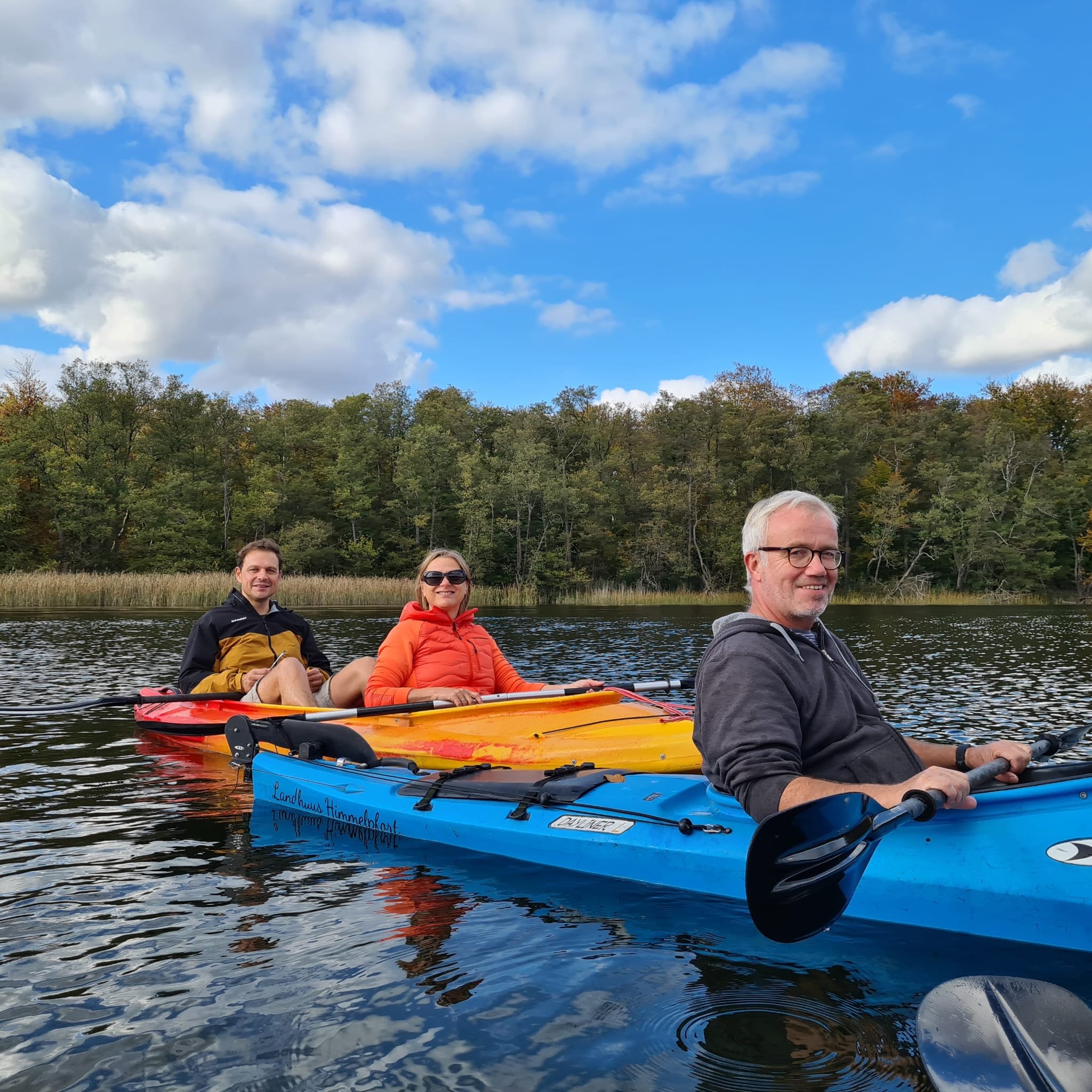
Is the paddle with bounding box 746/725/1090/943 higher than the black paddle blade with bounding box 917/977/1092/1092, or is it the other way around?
the paddle with bounding box 746/725/1090/943

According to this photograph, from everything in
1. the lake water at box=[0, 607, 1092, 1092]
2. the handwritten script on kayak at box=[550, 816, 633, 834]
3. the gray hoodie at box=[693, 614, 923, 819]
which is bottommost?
the lake water at box=[0, 607, 1092, 1092]

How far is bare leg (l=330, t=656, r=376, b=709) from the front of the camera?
7293 millimetres

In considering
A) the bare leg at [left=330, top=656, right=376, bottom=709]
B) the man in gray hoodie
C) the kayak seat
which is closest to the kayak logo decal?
the man in gray hoodie

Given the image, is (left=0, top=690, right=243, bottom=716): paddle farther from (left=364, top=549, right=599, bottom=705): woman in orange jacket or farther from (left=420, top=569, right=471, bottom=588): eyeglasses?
(left=420, top=569, right=471, bottom=588): eyeglasses

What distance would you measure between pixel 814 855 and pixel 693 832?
1261 mm

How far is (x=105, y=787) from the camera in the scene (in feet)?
22.0

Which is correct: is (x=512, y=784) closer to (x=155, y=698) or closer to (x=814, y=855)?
(x=814, y=855)

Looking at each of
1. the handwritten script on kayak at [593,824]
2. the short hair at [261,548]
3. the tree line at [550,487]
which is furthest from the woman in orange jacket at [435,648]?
the tree line at [550,487]

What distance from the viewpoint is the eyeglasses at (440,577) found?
22.0 feet

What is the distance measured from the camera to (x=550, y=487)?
4544 centimetres

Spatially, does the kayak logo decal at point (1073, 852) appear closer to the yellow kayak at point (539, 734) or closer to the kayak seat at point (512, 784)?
the kayak seat at point (512, 784)

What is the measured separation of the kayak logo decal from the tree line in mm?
42208

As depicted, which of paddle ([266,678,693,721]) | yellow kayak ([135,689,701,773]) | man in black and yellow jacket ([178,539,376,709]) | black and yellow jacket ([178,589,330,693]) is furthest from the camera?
black and yellow jacket ([178,589,330,693])

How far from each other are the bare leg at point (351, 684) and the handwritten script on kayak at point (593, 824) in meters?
3.10
